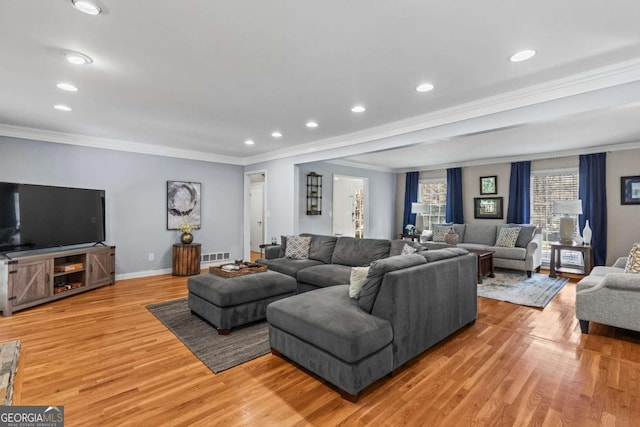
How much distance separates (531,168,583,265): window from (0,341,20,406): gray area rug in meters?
8.05

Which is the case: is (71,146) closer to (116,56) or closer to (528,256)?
(116,56)

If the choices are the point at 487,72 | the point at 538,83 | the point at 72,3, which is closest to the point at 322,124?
the point at 487,72

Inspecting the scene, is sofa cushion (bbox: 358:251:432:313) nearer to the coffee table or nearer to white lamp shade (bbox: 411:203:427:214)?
the coffee table

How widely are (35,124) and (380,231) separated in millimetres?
7144

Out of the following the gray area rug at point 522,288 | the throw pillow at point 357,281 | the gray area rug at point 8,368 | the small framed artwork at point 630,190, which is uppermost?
the small framed artwork at point 630,190

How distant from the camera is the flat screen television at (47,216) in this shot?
3.92m

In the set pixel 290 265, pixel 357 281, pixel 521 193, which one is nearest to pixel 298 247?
pixel 290 265

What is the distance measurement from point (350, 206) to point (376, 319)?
243 inches

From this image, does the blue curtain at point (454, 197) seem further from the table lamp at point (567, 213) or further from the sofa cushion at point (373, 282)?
the sofa cushion at point (373, 282)

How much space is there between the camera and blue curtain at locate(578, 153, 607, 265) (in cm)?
574

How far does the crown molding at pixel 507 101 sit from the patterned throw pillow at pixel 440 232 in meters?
3.55

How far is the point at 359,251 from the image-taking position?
14.4 ft

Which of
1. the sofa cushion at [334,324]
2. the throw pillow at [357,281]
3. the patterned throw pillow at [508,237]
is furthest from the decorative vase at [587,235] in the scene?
the sofa cushion at [334,324]

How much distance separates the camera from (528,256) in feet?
18.5
